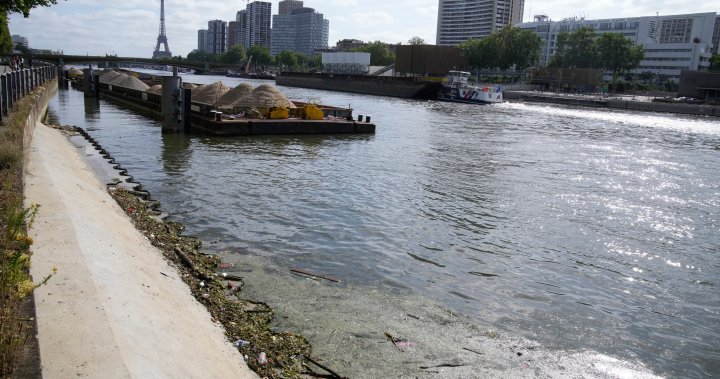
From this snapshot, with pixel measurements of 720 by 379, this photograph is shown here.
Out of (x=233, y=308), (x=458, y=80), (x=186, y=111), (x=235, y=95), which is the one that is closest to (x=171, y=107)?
(x=186, y=111)

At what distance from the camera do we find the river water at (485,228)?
950cm

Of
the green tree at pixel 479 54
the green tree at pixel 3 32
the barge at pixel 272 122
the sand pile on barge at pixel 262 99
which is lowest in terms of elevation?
the barge at pixel 272 122

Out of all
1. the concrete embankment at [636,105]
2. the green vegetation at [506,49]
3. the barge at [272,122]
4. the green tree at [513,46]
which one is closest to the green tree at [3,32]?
the barge at [272,122]

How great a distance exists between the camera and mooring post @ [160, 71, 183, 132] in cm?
3128

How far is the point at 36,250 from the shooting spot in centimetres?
686

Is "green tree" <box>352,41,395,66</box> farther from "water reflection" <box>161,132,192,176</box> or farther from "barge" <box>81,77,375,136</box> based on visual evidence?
"water reflection" <box>161,132,192,176</box>

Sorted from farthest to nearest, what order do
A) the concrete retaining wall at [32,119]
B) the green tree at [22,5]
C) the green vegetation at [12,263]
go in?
the green tree at [22,5], the concrete retaining wall at [32,119], the green vegetation at [12,263]

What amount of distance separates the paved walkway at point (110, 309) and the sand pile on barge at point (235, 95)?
27.1m

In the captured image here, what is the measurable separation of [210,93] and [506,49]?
114 meters

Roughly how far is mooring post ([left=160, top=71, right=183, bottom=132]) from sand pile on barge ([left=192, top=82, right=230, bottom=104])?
229 inches

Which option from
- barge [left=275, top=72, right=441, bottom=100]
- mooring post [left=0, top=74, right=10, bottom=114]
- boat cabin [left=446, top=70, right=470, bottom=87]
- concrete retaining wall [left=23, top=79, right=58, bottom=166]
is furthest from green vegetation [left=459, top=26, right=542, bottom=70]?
mooring post [left=0, top=74, right=10, bottom=114]

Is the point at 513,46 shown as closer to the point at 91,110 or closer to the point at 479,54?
the point at 479,54

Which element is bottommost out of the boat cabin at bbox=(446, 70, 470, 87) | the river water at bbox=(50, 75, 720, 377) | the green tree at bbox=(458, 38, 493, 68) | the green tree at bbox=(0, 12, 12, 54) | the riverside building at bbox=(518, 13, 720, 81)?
the river water at bbox=(50, 75, 720, 377)

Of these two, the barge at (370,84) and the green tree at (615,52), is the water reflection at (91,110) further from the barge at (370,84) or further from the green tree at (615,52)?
the green tree at (615,52)
